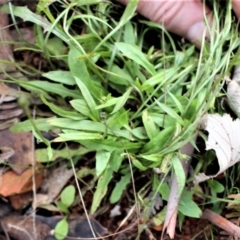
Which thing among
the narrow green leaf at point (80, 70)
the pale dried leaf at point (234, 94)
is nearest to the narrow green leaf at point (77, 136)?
the narrow green leaf at point (80, 70)

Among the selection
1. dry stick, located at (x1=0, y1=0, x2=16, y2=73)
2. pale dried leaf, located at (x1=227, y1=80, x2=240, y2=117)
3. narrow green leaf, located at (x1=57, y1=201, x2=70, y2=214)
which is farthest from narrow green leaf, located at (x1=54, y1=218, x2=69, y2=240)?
pale dried leaf, located at (x1=227, y1=80, x2=240, y2=117)

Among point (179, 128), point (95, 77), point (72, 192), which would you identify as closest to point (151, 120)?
point (179, 128)

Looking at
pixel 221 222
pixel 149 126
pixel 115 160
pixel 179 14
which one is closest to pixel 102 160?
pixel 115 160

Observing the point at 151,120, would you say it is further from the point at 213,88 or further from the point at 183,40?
the point at 183,40

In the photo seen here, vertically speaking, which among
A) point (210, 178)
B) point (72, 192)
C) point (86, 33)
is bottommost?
point (72, 192)

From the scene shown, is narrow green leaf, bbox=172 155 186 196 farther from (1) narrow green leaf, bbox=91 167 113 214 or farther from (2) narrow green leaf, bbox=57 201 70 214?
(2) narrow green leaf, bbox=57 201 70 214

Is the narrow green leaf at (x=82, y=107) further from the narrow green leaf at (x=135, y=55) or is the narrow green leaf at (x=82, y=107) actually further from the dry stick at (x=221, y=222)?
the dry stick at (x=221, y=222)

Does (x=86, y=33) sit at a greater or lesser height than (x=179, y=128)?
greater

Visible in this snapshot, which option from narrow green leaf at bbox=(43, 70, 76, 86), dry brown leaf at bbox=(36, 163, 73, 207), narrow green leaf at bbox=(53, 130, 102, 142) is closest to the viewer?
narrow green leaf at bbox=(53, 130, 102, 142)
